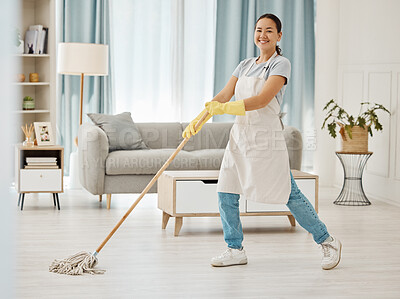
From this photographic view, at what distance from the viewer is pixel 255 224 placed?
4.11 metres

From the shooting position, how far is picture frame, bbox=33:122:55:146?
15.3ft

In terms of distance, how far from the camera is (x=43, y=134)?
4691 millimetres

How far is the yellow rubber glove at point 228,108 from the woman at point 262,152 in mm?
28

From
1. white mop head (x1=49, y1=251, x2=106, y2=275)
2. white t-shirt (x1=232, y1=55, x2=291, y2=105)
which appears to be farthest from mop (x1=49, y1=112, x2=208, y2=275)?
white t-shirt (x1=232, y1=55, x2=291, y2=105)

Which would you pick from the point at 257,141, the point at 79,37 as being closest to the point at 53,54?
the point at 79,37

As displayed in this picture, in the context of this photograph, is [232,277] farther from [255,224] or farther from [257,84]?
[255,224]

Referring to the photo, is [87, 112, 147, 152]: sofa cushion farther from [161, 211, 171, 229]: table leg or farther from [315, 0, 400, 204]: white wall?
[315, 0, 400, 204]: white wall

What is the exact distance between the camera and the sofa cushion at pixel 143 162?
456 centimetres

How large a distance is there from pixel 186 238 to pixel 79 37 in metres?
3.16

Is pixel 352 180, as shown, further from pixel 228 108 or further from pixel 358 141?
pixel 228 108

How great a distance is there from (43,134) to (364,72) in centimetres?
303

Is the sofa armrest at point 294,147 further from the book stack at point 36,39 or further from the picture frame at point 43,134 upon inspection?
the book stack at point 36,39

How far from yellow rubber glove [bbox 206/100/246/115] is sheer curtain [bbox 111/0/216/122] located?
3773mm

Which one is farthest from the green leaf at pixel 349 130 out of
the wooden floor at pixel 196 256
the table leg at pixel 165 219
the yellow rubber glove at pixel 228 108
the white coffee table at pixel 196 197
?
the yellow rubber glove at pixel 228 108
